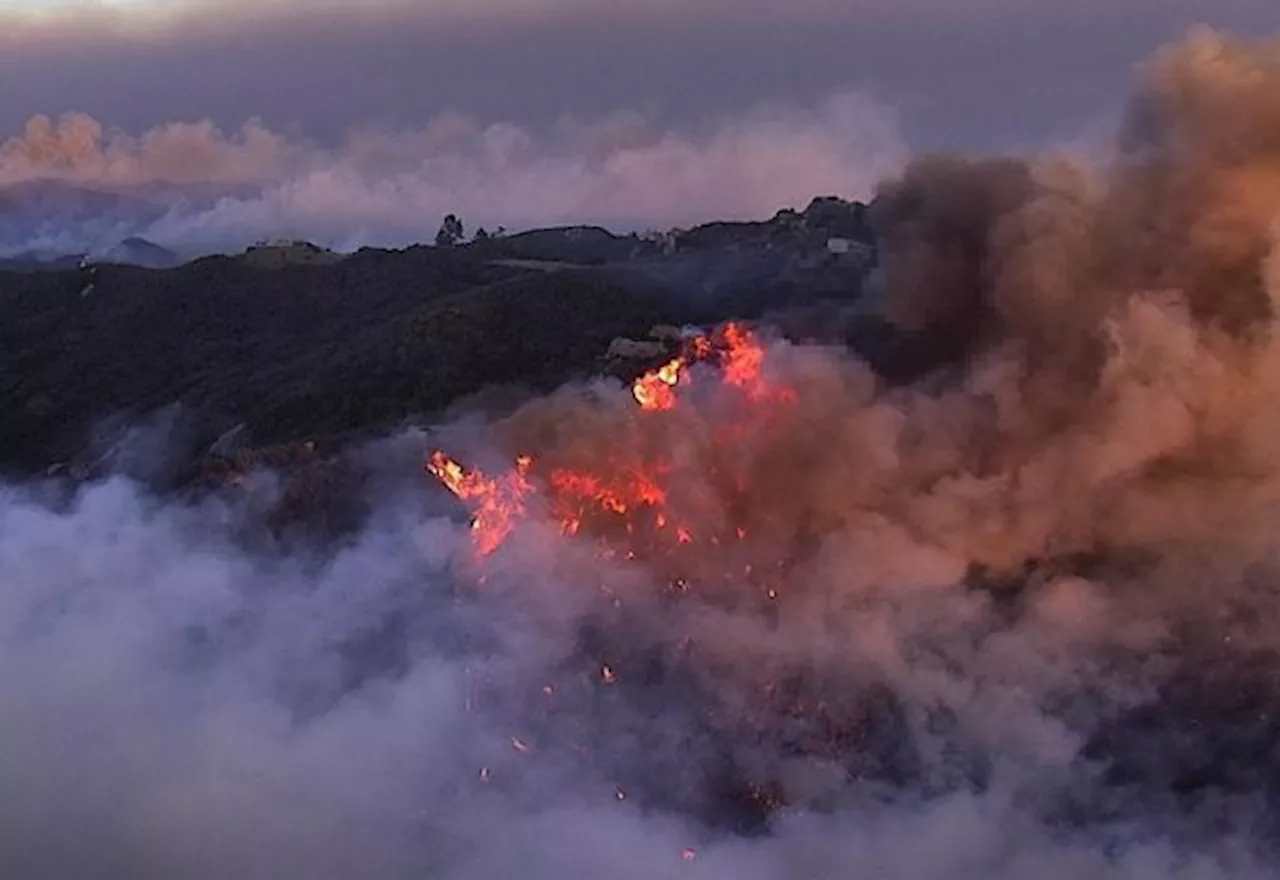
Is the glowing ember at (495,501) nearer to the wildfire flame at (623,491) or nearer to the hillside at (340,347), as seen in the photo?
the wildfire flame at (623,491)

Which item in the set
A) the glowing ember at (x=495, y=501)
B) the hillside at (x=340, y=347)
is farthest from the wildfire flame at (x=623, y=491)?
the hillside at (x=340, y=347)

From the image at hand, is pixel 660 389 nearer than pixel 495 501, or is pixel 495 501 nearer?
pixel 660 389

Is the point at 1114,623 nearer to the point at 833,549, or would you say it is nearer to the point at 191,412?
the point at 833,549

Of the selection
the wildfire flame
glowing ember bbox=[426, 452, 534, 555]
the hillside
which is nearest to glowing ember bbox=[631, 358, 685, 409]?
the wildfire flame

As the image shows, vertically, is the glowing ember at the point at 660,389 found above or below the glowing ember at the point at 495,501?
above

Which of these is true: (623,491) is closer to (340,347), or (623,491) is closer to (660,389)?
(660,389)

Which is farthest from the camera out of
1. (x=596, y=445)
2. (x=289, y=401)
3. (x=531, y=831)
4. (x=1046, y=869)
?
(x=289, y=401)

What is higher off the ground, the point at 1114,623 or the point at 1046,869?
the point at 1114,623

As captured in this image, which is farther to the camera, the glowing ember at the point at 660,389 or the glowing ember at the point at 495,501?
the glowing ember at the point at 495,501

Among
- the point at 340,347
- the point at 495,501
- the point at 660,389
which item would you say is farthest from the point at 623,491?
the point at 340,347

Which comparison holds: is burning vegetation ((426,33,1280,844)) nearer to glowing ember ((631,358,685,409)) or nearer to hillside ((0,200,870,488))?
glowing ember ((631,358,685,409))

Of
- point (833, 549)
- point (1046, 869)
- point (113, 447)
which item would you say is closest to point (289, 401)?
point (113, 447)
